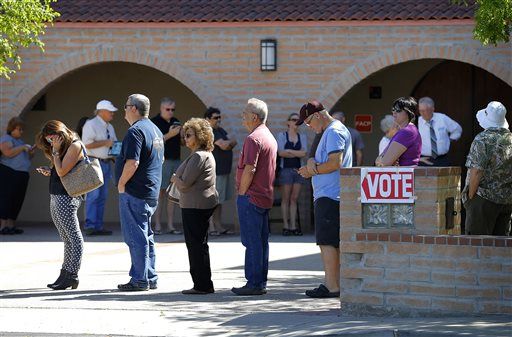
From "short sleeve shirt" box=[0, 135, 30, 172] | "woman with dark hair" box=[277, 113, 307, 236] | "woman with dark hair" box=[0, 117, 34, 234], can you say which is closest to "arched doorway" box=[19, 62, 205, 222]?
"short sleeve shirt" box=[0, 135, 30, 172]

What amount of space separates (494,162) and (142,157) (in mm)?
3475

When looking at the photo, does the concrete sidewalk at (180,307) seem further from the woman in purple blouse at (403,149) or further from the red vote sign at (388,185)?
the woman in purple blouse at (403,149)

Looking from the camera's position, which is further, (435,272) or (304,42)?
(304,42)

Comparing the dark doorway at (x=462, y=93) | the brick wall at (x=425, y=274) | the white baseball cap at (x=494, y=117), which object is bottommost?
the brick wall at (x=425, y=274)

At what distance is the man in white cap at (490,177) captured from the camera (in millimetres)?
11102

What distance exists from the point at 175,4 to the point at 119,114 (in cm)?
292

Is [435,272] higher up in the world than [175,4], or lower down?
lower down

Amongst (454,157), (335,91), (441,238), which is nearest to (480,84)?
(454,157)

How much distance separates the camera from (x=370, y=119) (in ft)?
69.5

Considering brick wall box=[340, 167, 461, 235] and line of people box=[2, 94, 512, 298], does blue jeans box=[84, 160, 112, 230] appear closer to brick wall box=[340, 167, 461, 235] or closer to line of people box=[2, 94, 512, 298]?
line of people box=[2, 94, 512, 298]

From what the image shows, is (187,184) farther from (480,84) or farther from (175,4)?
(480,84)

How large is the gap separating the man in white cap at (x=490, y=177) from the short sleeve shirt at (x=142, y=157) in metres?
3.11

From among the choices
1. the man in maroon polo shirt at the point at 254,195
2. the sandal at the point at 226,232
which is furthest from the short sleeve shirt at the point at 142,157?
the sandal at the point at 226,232

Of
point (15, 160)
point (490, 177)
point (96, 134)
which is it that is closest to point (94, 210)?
point (96, 134)
